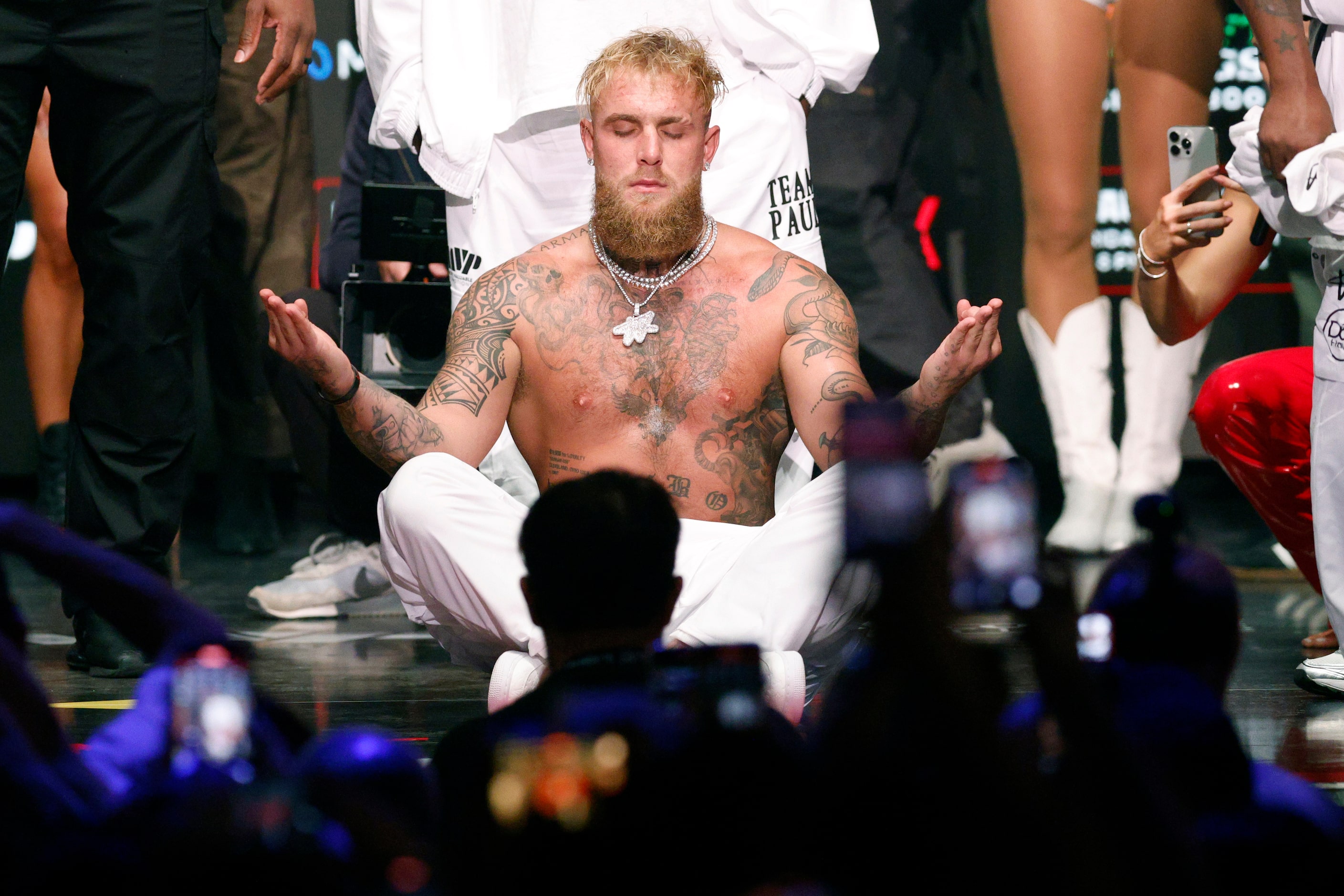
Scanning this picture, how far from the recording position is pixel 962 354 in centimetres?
236

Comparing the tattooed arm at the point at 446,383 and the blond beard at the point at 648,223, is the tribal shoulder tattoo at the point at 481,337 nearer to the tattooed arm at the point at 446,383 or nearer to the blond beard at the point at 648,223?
the tattooed arm at the point at 446,383

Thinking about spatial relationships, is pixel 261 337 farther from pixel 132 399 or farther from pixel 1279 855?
pixel 1279 855

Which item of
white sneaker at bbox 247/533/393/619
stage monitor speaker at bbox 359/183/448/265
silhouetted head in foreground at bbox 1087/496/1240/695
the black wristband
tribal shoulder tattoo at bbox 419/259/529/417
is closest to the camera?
silhouetted head in foreground at bbox 1087/496/1240/695

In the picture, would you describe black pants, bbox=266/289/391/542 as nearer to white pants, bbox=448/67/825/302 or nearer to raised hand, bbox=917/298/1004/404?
white pants, bbox=448/67/825/302

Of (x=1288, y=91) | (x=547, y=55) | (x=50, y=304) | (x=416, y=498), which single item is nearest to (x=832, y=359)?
(x=416, y=498)

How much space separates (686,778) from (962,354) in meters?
1.36

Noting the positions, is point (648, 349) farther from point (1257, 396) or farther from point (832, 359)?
point (1257, 396)

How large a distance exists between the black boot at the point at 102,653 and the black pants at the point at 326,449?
0.99 m

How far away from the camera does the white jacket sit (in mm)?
3541

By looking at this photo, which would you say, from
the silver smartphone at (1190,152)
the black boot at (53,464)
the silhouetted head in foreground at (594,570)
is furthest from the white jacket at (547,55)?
the silhouetted head in foreground at (594,570)

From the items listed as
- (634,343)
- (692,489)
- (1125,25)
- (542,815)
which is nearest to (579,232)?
→ (634,343)

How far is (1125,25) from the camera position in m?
4.50

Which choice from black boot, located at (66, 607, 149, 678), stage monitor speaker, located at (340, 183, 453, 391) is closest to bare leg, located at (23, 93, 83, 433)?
stage monitor speaker, located at (340, 183, 453, 391)

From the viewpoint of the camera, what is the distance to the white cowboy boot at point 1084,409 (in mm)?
4762
